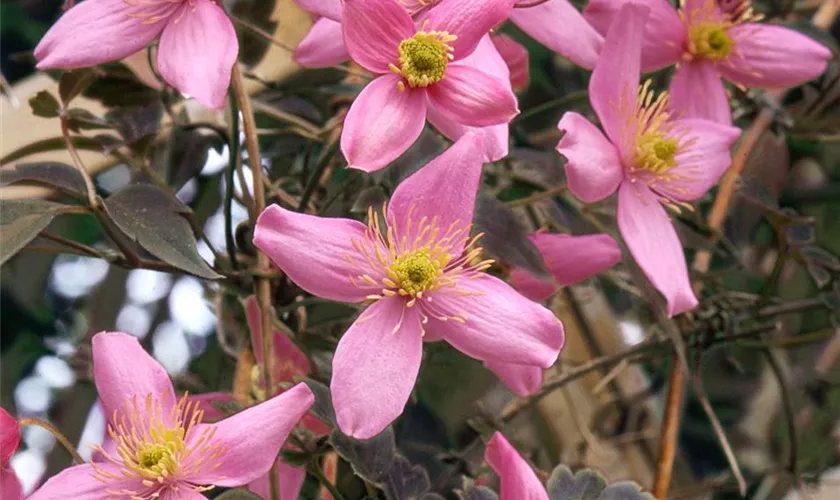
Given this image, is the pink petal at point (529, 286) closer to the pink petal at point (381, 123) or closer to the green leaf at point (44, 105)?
the pink petal at point (381, 123)

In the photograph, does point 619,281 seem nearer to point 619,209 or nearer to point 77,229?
point 619,209

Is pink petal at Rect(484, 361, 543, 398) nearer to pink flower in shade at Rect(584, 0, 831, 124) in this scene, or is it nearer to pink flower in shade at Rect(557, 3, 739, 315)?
pink flower in shade at Rect(557, 3, 739, 315)

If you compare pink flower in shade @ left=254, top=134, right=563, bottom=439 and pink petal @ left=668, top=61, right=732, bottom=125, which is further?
pink petal @ left=668, top=61, right=732, bottom=125

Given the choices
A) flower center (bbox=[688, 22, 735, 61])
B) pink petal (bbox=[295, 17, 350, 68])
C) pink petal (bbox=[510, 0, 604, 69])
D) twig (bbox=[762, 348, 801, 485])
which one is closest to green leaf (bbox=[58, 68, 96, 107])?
pink petal (bbox=[295, 17, 350, 68])

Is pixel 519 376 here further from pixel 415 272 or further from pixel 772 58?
pixel 772 58

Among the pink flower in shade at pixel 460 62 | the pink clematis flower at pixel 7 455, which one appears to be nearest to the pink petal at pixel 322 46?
the pink flower in shade at pixel 460 62

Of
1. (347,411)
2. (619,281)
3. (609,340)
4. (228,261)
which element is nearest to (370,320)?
(347,411)
